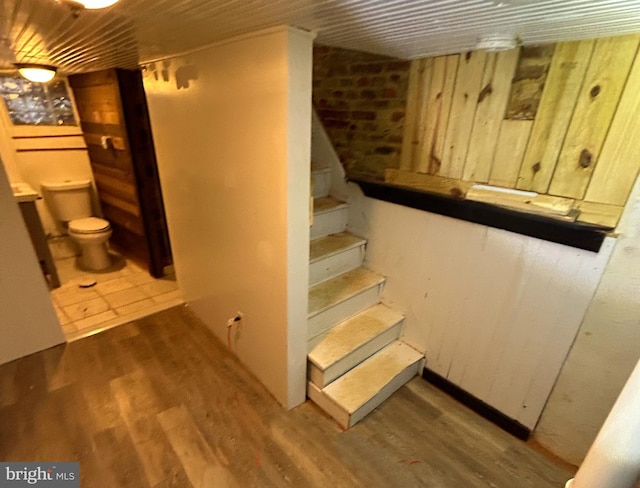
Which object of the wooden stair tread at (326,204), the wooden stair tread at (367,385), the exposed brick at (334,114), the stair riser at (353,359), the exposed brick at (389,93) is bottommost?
the wooden stair tread at (367,385)

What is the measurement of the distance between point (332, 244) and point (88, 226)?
2.42m

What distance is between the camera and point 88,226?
9.97 ft

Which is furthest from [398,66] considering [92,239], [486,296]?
[92,239]

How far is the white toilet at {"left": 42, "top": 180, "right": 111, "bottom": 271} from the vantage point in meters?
3.01

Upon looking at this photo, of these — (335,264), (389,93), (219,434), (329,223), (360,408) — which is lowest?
(219,434)

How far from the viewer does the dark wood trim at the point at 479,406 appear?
1.68m

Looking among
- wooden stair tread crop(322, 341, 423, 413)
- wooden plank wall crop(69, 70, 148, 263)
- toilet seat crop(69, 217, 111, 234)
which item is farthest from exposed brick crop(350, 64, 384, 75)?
toilet seat crop(69, 217, 111, 234)

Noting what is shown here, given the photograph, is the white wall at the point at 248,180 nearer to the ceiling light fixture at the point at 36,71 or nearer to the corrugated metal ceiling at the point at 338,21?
the corrugated metal ceiling at the point at 338,21

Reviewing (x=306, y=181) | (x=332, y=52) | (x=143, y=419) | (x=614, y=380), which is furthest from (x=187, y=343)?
(x=614, y=380)

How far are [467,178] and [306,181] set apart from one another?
2.69 ft

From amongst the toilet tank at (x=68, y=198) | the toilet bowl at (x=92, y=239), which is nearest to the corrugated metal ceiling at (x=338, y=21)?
the toilet bowl at (x=92, y=239)

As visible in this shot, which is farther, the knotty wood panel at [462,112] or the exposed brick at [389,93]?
the exposed brick at [389,93]

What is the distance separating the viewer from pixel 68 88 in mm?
3166

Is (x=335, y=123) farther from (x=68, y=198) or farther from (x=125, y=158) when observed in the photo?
(x=68, y=198)
